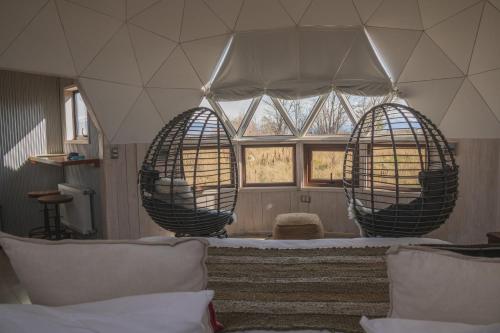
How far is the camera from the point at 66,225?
19.3 feet

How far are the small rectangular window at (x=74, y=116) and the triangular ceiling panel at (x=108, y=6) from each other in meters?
2.09

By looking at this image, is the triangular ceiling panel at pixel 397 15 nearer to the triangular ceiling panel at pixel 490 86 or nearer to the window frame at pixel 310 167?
the triangular ceiling panel at pixel 490 86

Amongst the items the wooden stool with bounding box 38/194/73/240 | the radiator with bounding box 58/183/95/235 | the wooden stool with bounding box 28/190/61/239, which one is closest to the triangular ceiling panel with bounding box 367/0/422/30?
the radiator with bounding box 58/183/95/235

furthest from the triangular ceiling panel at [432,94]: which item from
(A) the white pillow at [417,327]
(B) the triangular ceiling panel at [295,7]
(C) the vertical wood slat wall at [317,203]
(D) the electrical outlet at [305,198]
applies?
(A) the white pillow at [417,327]

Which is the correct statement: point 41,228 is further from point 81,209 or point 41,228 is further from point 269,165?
point 269,165

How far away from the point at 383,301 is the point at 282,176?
431 cm

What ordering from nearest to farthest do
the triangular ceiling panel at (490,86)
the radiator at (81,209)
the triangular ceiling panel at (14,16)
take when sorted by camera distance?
the triangular ceiling panel at (14,16) → the triangular ceiling panel at (490,86) → the radiator at (81,209)

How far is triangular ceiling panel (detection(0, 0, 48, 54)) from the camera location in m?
3.39

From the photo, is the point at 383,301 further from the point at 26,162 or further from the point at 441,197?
the point at 26,162

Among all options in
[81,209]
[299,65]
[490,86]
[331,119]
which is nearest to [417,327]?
[490,86]

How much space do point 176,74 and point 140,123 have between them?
33.8 inches

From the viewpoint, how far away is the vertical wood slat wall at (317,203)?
4.47 metres

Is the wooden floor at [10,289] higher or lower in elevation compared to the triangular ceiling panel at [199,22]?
lower

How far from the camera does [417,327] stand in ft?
3.38
